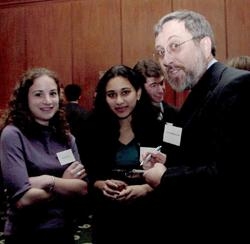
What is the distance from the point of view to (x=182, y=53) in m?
1.55

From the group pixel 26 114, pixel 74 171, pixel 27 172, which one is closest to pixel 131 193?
pixel 74 171

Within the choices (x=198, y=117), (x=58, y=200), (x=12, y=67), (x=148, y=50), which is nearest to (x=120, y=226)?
(x=58, y=200)

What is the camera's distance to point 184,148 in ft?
5.01

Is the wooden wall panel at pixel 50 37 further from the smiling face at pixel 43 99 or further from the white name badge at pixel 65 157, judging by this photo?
the white name badge at pixel 65 157

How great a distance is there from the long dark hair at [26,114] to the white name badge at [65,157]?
0.10m

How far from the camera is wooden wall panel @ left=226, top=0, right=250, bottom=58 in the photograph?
5609 mm

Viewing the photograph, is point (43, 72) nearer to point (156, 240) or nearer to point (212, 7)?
point (156, 240)

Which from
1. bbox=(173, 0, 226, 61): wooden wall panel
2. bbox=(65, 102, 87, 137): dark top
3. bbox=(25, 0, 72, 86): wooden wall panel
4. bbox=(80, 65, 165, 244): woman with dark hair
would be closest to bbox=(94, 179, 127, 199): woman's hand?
bbox=(80, 65, 165, 244): woman with dark hair

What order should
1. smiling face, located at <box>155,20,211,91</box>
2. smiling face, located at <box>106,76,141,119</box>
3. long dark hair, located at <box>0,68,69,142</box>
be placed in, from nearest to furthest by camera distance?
1. smiling face, located at <box>155,20,211,91</box>
2. long dark hair, located at <box>0,68,69,142</box>
3. smiling face, located at <box>106,76,141,119</box>

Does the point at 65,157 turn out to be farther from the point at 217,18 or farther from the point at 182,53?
the point at 217,18

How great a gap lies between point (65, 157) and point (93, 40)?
14.5ft

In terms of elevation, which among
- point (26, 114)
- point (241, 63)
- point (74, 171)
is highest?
point (241, 63)

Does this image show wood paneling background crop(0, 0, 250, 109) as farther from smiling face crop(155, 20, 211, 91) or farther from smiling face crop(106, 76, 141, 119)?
smiling face crop(155, 20, 211, 91)

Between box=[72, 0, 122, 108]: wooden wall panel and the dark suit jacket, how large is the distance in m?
4.73
